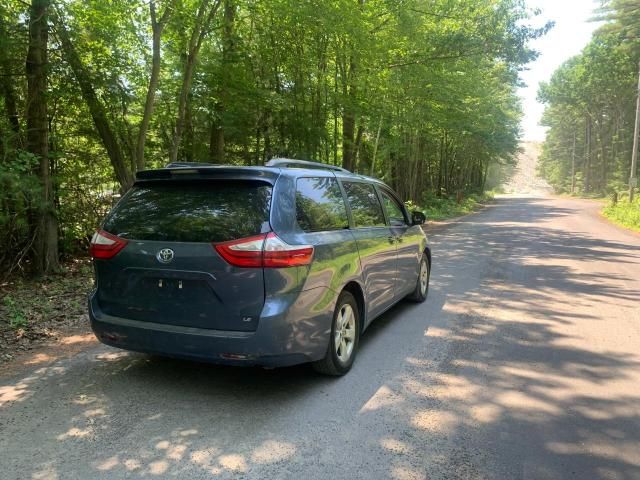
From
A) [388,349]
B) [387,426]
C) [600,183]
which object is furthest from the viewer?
[600,183]

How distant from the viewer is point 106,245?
3957 mm

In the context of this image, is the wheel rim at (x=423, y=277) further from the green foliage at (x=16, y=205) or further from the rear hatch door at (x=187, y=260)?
the green foliage at (x=16, y=205)

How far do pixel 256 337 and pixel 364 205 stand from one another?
2.30m

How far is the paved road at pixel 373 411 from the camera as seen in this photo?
9.57 ft

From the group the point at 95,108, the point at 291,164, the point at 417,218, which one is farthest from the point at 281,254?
the point at 95,108

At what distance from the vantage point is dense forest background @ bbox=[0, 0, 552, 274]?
299 inches

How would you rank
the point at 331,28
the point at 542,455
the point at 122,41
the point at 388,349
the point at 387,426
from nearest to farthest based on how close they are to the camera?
the point at 542,455 → the point at 387,426 → the point at 388,349 → the point at 122,41 → the point at 331,28

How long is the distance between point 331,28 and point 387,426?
37.6 ft

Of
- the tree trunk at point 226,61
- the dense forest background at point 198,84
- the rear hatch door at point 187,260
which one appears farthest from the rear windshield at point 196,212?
the tree trunk at point 226,61

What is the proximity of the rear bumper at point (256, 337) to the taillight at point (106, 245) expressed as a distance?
1.73ft

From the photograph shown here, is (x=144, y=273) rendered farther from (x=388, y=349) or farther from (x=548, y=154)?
(x=548, y=154)

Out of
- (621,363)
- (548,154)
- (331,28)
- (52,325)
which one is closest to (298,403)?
(621,363)

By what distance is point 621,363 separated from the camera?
4641 millimetres

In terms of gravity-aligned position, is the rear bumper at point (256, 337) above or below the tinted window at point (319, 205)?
below
